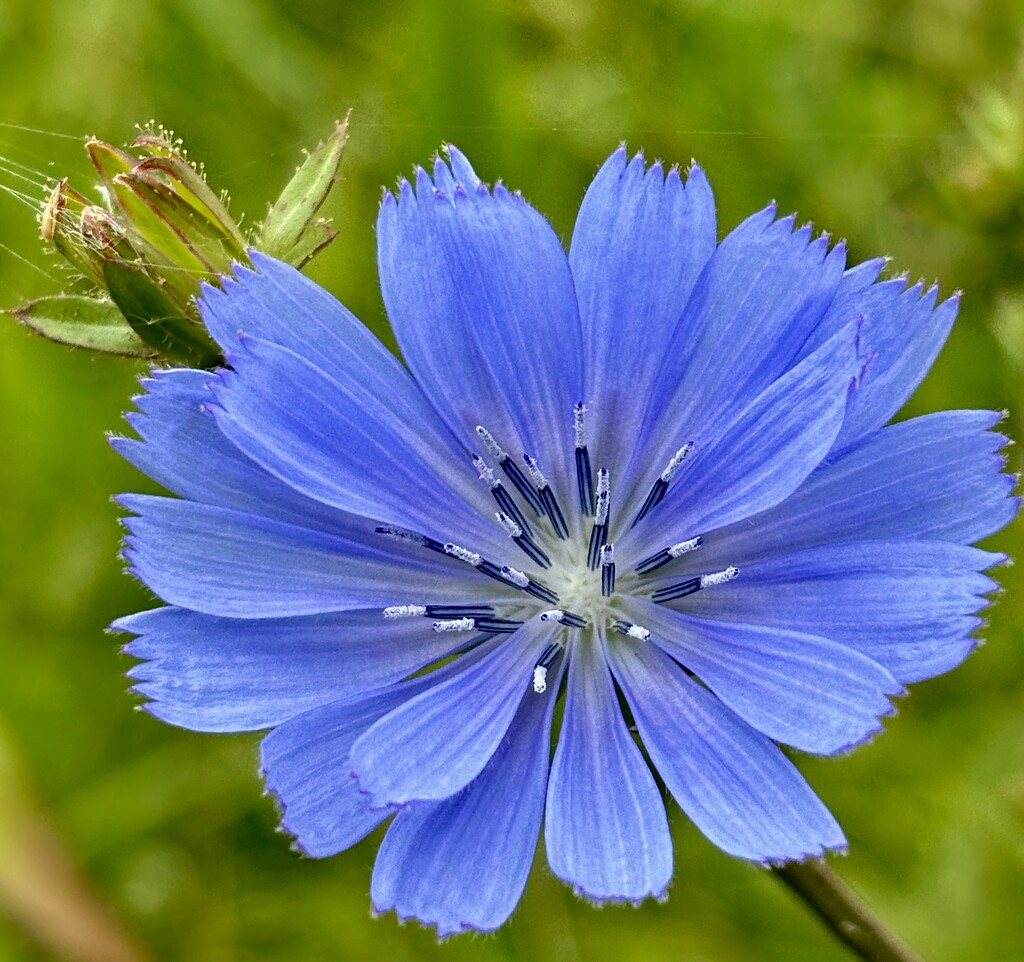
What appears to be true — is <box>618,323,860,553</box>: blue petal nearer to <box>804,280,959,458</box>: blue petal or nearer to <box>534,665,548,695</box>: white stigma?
<box>804,280,959,458</box>: blue petal

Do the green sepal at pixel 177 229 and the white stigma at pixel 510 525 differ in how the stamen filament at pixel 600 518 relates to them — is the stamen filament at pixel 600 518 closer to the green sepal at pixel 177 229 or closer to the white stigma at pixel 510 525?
the white stigma at pixel 510 525

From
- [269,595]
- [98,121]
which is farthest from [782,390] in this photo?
[98,121]

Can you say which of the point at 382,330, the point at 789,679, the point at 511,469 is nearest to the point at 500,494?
the point at 511,469

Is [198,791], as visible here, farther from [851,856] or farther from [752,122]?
[752,122]

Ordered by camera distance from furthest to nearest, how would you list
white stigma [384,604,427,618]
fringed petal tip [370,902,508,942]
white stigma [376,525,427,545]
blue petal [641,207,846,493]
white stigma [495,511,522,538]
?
white stigma [495,511,522,538] < white stigma [376,525,427,545] < white stigma [384,604,427,618] < blue petal [641,207,846,493] < fringed petal tip [370,902,508,942]

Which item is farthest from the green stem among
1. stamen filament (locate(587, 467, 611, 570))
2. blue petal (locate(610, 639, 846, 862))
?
stamen filament (locate(587, 467, 611, 570))

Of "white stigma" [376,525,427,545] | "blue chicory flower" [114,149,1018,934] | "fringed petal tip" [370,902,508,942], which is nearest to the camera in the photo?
"fringed petal tip" [370,902,508,942]
